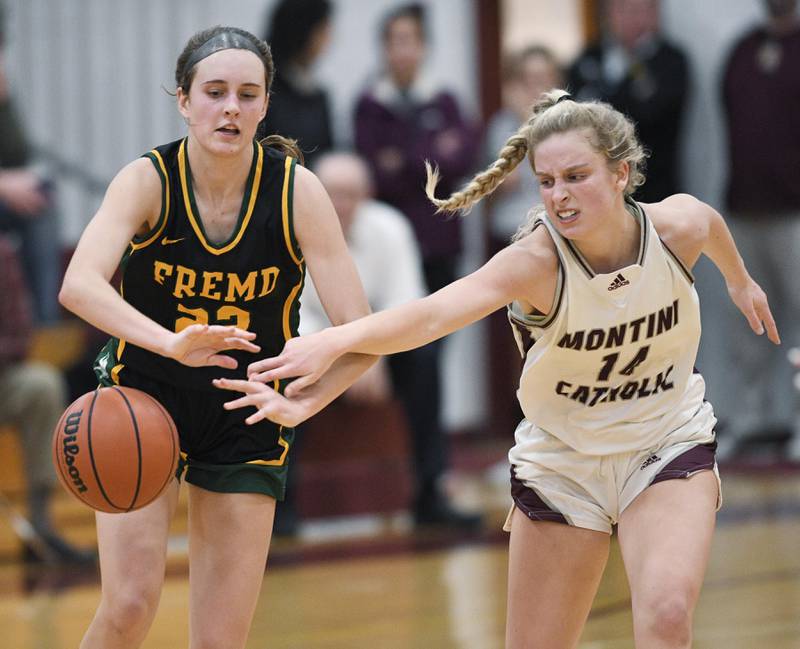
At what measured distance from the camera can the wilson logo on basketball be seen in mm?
3818

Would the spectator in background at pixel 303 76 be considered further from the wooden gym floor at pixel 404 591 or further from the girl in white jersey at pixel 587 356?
the girl in white jersey at pixel 587 356

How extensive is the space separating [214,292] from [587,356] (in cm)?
101

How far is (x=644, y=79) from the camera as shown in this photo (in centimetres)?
936

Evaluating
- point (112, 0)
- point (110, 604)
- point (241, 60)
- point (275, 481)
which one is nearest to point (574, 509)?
point (275, 481)

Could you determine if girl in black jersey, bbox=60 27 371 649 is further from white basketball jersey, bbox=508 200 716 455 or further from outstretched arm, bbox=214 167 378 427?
white basketball jersey, bbox=508 200 716 455

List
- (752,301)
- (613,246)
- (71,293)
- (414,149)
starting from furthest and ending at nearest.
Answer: (414,149), (752,301), (613,246), (71,293)

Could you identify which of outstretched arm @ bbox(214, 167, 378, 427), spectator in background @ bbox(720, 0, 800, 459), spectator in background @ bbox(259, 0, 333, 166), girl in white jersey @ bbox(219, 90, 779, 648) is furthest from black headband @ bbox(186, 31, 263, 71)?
spectator in background @ bbox(720, 0, 800, 459)

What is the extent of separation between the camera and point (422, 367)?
26.1 ft

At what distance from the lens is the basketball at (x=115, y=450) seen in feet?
12.3

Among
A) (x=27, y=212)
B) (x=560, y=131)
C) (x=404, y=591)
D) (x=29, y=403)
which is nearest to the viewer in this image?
(x=560, y=131)

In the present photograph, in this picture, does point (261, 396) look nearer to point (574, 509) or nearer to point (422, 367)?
point (574, 509)

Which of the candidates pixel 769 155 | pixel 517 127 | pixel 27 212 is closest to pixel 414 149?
pixel 517 127

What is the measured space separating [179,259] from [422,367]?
4.11m

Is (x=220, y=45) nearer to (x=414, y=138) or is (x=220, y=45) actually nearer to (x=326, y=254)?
(x=326, y=254)
